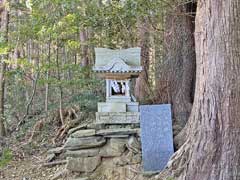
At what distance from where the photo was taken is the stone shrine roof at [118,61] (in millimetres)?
5023

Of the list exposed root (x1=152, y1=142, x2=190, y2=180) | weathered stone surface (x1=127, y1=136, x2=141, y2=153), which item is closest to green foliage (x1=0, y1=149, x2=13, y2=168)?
weathered stone surface (x1=127, y1=136, x2=141, y2=153)

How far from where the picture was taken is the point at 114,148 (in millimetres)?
5047

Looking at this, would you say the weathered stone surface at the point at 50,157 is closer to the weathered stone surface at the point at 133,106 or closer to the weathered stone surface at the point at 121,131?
the weathered stone surface at the point at 121,131

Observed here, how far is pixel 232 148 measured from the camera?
3441mm

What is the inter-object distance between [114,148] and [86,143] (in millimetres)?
400

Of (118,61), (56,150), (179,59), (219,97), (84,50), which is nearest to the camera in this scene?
(219,97)

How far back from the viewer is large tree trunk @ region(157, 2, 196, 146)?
565cm

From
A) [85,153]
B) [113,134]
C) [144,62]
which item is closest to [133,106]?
[113,134]

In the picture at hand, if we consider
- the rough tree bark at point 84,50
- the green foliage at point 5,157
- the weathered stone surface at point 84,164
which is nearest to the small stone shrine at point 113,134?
the weathered stone surface at point 84,164

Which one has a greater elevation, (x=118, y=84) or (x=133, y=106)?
(x=118, y=84)

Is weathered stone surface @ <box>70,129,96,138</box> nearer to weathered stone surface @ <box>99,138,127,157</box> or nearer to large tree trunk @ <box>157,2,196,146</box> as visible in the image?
weathered stone surface @ <box>99,138,127,157</box>

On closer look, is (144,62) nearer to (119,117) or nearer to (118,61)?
(118,61)

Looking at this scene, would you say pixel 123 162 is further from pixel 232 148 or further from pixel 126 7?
pixel 126 7

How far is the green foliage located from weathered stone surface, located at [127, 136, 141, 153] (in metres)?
2.12
